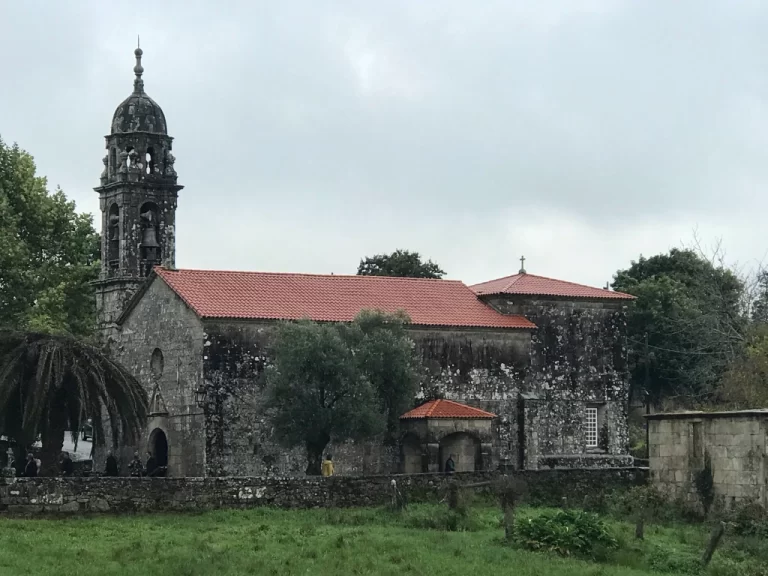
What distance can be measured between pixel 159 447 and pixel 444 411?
9.51m

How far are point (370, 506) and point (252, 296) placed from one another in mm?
14906

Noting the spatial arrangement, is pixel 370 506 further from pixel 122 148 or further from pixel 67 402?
pixel 122 148

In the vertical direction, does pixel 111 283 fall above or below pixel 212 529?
above

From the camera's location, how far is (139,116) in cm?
5791

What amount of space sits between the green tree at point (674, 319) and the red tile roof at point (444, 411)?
2362cm

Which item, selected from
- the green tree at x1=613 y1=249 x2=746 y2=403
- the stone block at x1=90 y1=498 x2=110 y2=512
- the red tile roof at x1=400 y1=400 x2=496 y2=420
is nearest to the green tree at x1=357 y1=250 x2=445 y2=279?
the green tree at x1=613 y1=249 x2=746 y2=403

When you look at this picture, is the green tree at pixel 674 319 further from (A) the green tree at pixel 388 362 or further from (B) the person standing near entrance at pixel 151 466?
(B) the person standing near entrance at pixel 151 466

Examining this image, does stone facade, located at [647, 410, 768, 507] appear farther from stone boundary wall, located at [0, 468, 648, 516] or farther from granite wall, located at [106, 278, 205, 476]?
granite wall, located at [106, 278, 205, 476]

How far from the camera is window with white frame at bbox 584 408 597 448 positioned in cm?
5547

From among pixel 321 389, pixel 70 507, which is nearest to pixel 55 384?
pixel 70 507

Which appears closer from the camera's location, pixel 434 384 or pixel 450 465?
pixel 450 465

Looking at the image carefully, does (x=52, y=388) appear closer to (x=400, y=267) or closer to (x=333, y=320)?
(x=333, y=320)

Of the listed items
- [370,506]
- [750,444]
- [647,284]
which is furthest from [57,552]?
[647,284]

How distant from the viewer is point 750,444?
39156mm
